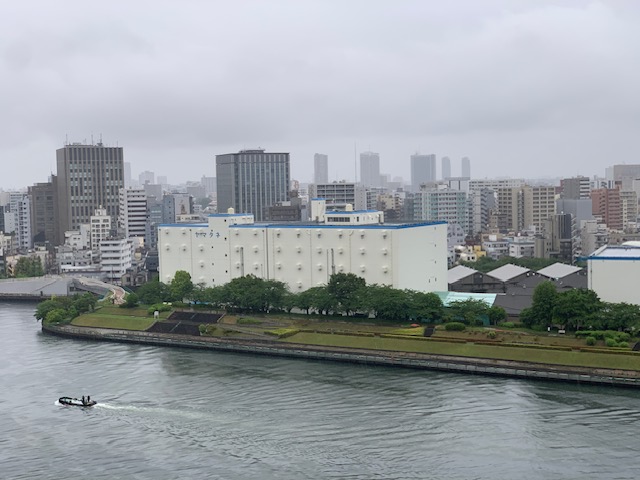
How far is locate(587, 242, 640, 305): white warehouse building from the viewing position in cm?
1798

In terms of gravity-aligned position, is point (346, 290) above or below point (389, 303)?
above

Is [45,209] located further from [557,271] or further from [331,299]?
[331,299]

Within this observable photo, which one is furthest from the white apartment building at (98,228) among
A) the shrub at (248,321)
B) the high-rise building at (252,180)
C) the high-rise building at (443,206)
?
the shrub at (248,321)

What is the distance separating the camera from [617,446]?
453 inches

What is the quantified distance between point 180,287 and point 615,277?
1069 cm

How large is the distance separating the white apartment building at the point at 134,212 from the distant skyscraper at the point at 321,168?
6104 centimetres

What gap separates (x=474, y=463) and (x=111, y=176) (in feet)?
125

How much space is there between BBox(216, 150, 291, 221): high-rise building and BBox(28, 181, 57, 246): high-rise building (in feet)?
31.9

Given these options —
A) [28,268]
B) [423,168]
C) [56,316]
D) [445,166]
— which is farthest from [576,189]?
[445,166]

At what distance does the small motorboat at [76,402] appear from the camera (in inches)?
559

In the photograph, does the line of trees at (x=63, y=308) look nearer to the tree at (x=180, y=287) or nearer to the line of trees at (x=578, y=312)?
the tree at (x=180, y=287)

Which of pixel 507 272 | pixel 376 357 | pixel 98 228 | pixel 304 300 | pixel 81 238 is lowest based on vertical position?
pixel 376 357

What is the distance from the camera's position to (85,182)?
4588 centimetres

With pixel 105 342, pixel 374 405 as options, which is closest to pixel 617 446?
pixel 374 405
